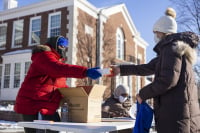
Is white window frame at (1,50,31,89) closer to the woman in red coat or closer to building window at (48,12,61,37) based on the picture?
building window at (48,12,61,37)

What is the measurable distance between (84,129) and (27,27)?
19.8 meters

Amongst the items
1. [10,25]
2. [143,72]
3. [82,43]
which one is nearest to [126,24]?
[82,43]

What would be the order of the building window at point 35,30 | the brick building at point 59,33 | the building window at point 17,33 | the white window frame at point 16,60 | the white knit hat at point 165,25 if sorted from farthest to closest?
1. the building window at point 17,33
2. the building window at point 35,30
3. the white window frame at point 16,60
4. the brick building at point 59,33
5. the white knit hat at point 165,25

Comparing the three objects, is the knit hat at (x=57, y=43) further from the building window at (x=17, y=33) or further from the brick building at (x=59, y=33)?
the building window at (x=17, y=33)

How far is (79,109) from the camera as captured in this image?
325 cm

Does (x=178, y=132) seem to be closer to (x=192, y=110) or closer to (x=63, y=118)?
(x=192, y=110)

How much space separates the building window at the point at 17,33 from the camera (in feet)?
71.2

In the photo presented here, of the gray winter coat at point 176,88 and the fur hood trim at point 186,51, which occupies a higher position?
the fur hood trim at point 186,51

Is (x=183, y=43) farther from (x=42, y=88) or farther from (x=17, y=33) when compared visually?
(x=17, y=33)

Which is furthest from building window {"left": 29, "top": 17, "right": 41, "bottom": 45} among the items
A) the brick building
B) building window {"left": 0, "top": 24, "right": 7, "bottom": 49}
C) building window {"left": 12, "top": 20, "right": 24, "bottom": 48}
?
building window {"left": 0, "top": 24, "right": 7, "bottom": 49}

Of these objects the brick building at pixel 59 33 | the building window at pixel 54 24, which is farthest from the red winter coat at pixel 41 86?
the building window at pixel 54 24

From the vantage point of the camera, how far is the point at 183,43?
108 inches

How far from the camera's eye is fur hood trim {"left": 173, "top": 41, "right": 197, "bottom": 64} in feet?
A: 8.77

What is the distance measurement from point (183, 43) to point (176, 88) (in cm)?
43
